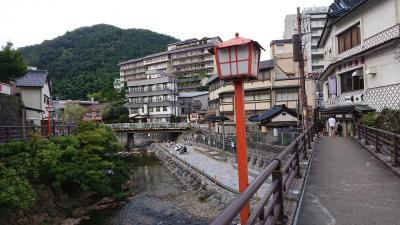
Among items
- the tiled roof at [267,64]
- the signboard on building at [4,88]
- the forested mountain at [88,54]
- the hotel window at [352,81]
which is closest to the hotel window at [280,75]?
the tiled roof at [267,64]

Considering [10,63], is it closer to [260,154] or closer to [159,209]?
[159,209]

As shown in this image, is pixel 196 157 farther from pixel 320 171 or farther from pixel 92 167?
pixel 320 171

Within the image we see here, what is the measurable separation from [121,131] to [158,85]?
63.6ft

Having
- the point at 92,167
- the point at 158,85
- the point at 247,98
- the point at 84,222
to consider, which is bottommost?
the point at 84,222

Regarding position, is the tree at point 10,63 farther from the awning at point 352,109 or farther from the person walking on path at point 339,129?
the person walking on path at point 339,129

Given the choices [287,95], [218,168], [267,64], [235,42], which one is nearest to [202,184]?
[218,168]

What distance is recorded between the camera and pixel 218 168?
29.5 m

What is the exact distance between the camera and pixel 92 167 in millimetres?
20203

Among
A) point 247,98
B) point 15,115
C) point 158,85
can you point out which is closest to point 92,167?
point 15,115

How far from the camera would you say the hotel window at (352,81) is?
2333 cm

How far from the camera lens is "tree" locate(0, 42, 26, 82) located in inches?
1138

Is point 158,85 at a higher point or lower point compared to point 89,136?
higher

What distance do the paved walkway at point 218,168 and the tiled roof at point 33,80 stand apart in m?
18.3

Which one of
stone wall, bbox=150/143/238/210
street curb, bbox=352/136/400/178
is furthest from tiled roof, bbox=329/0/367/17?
stone wall, bbox=150/143/238/210
